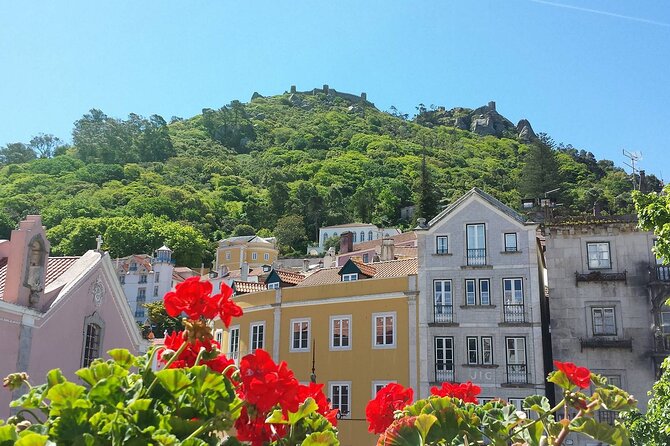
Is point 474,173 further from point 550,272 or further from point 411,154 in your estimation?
point 550,272

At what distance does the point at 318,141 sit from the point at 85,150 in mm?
59849

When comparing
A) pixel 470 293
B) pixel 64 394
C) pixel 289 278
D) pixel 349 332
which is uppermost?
pixel 289 278

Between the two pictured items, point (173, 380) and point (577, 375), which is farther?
point (577, 375)

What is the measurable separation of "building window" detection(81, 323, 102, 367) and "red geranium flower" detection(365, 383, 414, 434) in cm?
1609

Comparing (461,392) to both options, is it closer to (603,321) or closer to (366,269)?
(603,321)

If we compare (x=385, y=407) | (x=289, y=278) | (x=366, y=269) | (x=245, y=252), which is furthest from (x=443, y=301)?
(x=245, y=252)

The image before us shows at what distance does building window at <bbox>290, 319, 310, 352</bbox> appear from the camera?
32.8 meters

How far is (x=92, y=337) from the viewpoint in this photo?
20391 mm

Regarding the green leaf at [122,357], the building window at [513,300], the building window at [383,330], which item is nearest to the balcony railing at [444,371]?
the building window at [383,330]

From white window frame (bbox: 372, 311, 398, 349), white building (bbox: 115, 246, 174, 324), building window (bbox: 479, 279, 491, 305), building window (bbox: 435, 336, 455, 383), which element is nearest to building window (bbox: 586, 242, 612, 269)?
building window (bbox: 479, 279, 491, 305)

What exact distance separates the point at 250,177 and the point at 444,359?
129 metres

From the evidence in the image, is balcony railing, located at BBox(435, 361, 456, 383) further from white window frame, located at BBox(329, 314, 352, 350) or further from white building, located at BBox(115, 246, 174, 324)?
white building, located at BBox(115, 246, 174, 324)

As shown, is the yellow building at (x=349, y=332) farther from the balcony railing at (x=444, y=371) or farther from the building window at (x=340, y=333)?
the balcony railing at (x=444, y=371)

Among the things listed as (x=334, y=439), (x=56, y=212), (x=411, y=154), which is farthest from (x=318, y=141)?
(x=334, y=439)
